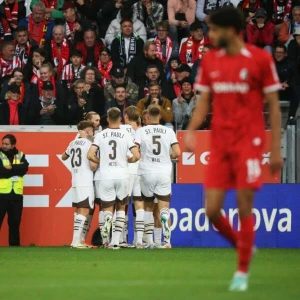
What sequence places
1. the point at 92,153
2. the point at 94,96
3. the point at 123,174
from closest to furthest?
the point at 92,153 → the point at 123,174 → the point at 94,96

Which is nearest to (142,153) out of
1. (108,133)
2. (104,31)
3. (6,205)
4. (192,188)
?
(108,133)

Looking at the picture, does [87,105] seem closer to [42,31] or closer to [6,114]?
[6,114]

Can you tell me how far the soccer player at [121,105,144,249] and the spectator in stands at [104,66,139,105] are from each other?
2.38m

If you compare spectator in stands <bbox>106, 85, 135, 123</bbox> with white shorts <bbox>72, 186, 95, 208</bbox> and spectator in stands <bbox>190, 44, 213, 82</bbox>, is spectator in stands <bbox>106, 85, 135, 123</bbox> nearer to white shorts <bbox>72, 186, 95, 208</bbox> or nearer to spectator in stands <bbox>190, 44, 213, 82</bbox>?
spectator in stands <bbox>190, 44, 213, 82</bbox>

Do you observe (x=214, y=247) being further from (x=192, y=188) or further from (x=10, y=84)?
(x=10, y=84)

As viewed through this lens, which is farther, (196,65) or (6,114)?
(196,65)

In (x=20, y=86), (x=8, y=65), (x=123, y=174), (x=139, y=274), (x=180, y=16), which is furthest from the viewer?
(x=180, y=16)

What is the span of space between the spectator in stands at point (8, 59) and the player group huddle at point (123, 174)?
15.5ft

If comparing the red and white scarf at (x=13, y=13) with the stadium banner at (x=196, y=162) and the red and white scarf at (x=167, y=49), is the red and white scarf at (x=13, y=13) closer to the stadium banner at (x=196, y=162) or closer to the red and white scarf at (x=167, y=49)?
the red and white scarf at (x=167, y=49)

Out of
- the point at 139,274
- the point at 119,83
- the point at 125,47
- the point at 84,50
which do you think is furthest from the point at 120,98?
the point at 139,274

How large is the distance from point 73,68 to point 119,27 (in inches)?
83.3

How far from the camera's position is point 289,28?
2356 cm

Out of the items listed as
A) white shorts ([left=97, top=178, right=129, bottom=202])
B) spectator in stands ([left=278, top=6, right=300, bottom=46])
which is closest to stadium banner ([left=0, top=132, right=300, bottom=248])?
white shorts ([left=97, top=178, right=129, bottom=202])

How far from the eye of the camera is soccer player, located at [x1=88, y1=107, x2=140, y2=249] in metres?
16.9
